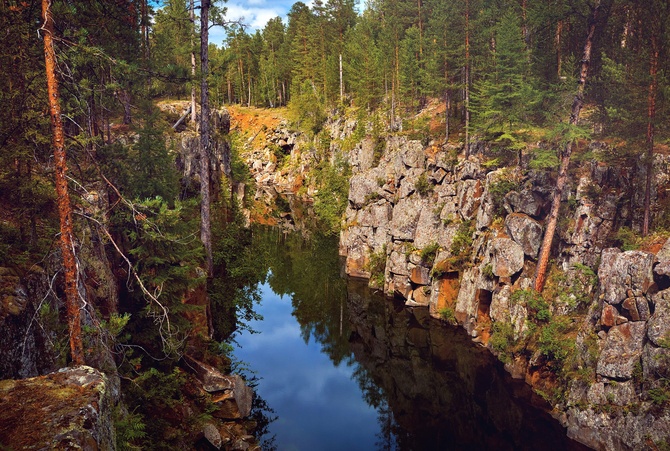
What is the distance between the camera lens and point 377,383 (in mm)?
21969

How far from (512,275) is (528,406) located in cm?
712

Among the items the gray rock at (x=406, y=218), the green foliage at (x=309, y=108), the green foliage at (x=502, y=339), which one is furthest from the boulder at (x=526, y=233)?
the green foliage at (x=309, y=108)

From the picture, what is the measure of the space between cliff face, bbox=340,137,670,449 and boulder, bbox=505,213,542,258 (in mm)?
60

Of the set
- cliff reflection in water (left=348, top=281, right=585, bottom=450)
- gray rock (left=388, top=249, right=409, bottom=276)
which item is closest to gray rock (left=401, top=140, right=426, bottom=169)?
gray rock (left=388, top=249, right=409, bottom=276)

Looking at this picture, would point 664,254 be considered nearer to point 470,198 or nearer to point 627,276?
point 627,276

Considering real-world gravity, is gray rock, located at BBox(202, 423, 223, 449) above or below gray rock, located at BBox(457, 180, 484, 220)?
below

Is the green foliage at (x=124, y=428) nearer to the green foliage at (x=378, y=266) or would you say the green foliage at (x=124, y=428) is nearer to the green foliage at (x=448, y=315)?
the green foliage at (x=448, y=315)

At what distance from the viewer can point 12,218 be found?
30.7 ft

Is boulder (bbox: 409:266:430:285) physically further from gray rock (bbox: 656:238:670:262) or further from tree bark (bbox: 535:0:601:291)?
gray rock (bbox: 656:238:670:262)

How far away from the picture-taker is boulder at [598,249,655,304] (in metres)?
15.5

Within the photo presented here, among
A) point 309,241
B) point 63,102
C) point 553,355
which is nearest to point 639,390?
point 553,355

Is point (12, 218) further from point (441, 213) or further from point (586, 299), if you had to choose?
point (441, 213)

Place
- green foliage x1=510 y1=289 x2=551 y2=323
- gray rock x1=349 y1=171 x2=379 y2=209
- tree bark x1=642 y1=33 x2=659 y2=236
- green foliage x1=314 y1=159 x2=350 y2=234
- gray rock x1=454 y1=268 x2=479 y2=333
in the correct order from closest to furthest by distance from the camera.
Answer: tree bark x1=642 y1=33 x2=659 y2=236
green foliage x1=510 y1=289 x2=551 y2=323
gray rock x1=454 y1=268 x2=479 y2=333
gray rock x1=349 y1=171 x2=379 y2=209
green foliage x1=314 y1=159 x2=350 y2=234

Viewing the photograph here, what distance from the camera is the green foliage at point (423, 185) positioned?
32.1 m
